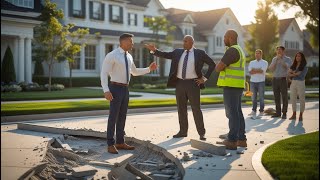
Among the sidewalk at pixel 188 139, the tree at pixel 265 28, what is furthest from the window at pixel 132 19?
the sidewalk at pixel 188 139

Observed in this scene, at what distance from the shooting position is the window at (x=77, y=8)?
109 ft

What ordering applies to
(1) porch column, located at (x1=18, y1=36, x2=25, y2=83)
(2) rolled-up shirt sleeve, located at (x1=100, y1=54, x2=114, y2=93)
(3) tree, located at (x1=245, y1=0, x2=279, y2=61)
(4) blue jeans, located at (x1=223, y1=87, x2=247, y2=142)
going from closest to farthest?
(2) rolled-up shirt sleeve, located at (x1=100, y1=54, x2=114, y2=93)
(4) blue jeans, located at (x1=223, y1=87, x2=247, y2=142)
(1) porch column, located at (x1=18, y1=36, x2=25, y2=83)
(3) tree, located at (x1=245, y1=0, x2=279, y2=61)

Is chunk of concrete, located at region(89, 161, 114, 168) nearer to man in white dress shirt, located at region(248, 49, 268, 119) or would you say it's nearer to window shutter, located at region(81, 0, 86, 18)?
man in white dress shirt, located at region(248, 49, 268, 119)

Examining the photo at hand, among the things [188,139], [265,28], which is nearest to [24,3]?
[188,139]

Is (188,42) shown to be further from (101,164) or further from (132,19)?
(132,19)

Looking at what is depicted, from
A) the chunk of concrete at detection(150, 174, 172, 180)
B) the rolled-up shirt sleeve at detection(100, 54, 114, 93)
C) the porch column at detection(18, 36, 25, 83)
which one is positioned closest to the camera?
the chunk of concrete at detection(150, 174, 172, 180)

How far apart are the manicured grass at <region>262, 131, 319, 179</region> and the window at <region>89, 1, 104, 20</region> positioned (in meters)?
29.8

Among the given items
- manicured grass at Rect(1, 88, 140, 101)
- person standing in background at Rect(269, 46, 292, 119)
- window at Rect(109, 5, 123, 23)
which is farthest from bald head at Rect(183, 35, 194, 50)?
window at Rect(109, 5, 123, 23)

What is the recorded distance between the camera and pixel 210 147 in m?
6.46

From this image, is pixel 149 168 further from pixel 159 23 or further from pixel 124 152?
pixel 159 23

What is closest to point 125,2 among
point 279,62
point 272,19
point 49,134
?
point 272,19

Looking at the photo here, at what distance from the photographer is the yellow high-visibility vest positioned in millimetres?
6957

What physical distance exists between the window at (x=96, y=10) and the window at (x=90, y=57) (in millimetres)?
2732

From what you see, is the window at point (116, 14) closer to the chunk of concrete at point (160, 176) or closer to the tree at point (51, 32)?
the tree at point (51, 32)
